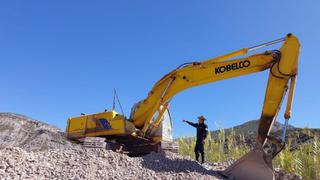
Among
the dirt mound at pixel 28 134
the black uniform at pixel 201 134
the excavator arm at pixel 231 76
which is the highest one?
the dirt mound at pixel 28 134

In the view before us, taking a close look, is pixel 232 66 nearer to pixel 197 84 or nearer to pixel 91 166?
pixel 197 84

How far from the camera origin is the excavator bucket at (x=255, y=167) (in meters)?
9.78

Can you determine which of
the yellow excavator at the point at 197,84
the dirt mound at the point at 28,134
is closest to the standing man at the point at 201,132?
the yellow excavator at the point at 197,84

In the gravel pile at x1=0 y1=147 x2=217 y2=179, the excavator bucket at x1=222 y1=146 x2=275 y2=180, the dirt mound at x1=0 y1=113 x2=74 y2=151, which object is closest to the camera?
the gravel pile at x1=0 y1=147 x2=217 y2=179

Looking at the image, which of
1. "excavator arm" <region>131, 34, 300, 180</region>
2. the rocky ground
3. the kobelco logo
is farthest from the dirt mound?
the kobelco logo

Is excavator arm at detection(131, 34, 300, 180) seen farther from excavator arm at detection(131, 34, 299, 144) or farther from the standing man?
the standing man

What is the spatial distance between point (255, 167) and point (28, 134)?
21710 millimetres

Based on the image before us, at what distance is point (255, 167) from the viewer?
9961 millimetres

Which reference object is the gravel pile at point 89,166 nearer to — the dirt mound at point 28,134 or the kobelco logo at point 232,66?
the kobelco logo at point 232,66

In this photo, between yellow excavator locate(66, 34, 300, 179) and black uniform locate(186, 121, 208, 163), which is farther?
black uniform locate(186, 121, 208, 163)

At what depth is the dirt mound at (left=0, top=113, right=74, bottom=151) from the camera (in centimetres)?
2405

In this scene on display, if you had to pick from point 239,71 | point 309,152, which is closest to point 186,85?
point 239,71

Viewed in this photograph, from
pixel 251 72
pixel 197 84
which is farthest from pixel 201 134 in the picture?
pixel 251 72

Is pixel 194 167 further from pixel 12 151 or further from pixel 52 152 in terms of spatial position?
A: pixel 12 151
